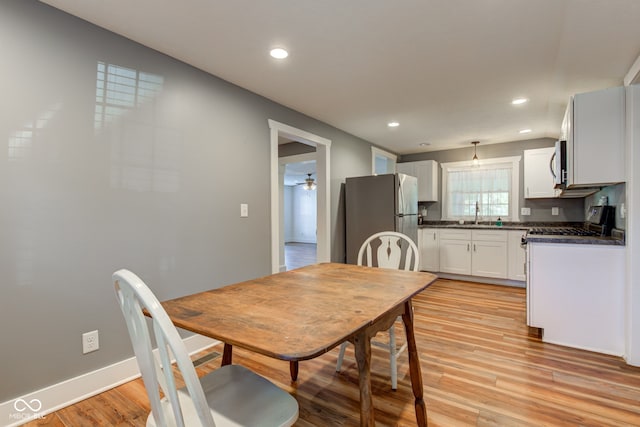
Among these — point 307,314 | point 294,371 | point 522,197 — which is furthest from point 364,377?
point 522,197

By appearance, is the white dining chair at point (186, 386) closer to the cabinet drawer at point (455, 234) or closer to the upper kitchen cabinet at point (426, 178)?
the cabinet drawer at point (455, 234)

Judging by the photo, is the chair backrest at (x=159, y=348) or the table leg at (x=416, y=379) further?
the table leg at (x=416, y=379)

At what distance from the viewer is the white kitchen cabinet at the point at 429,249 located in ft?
16.4

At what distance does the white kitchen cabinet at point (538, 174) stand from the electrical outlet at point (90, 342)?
17.7ft

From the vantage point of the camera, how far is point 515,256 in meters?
4.40

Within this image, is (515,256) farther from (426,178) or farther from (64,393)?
(64,393)

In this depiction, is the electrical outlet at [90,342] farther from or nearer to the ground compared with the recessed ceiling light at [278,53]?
nearer to the ground

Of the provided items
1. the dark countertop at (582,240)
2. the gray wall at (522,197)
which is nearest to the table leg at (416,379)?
the dark countertop at (582,240)

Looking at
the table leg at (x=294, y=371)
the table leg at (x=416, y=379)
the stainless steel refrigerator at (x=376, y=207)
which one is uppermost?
the stainless steel refrigerator at (x=376, y=207)

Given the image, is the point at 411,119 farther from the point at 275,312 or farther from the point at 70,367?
the point at 70,367

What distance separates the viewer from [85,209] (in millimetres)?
1855

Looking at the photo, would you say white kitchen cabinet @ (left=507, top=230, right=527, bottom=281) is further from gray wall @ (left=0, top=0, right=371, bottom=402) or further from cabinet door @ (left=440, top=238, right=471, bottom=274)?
gray wall @ (left=0, top=0, right=371, bottom=402)

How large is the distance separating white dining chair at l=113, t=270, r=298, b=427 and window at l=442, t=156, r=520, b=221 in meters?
5.05

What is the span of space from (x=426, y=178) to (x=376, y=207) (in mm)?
1925
